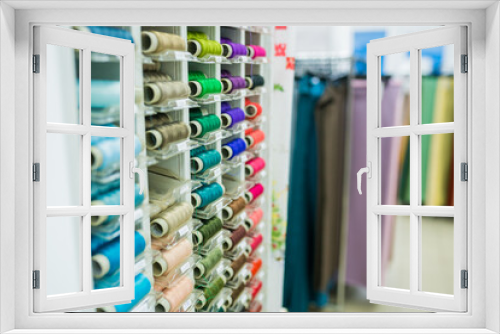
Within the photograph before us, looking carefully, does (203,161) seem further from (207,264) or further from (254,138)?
(254,138)

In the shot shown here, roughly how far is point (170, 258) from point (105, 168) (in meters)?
0.80

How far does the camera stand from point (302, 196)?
13.0ft

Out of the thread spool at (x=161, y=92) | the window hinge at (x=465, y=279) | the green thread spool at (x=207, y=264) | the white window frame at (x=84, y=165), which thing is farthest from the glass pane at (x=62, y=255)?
the window hinge at (x=465, y=279)

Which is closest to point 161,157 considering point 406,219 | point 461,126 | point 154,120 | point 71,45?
point 154,120

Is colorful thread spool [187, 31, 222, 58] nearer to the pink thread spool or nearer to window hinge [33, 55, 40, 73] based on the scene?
the pink thread spool

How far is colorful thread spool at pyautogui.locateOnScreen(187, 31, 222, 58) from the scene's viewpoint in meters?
3.11

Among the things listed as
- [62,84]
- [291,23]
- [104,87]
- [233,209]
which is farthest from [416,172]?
[233,209]

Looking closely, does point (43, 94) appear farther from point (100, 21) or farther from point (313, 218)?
point (313, 218)

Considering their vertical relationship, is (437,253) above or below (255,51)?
below

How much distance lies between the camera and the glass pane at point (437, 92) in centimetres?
356

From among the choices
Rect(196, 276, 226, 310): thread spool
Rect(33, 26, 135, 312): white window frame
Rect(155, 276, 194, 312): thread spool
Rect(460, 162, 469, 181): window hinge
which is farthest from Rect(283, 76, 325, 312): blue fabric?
Rect(460, 162, 469, 181): window hinge

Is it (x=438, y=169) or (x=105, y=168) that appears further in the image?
(x=438, y=169)

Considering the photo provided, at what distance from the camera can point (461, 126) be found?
1806 millimetres

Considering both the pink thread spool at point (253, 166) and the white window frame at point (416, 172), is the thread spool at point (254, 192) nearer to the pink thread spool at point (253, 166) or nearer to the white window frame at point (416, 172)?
the pink thread spool at point (253, 166)
